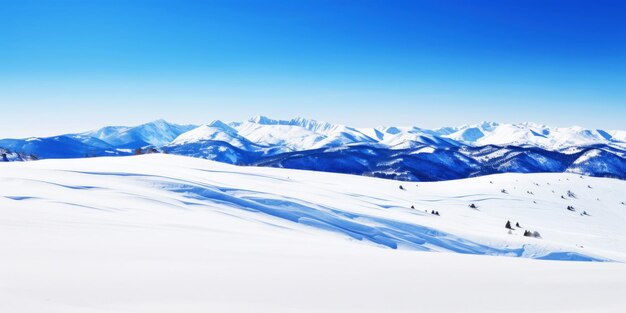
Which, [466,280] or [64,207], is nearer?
[466,280]

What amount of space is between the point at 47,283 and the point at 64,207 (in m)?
5.83

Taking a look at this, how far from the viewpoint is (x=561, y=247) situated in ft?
43.7

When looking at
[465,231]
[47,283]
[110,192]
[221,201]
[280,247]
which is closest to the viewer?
[47,283]

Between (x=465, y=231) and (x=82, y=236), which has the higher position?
(x=82, y=236)

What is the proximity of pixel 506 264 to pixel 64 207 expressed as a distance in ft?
30.1

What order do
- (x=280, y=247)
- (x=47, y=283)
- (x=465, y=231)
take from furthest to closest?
1. (x=465, y=231)
2. (x=280, y=247)
3. (x=47, y=283)

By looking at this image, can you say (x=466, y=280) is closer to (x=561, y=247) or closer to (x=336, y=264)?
(x=336, y=264)

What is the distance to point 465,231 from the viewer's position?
15023mm

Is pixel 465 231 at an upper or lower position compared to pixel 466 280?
lower

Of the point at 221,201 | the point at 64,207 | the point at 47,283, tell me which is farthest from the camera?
the point at 221,201

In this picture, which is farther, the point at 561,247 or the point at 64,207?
the point at 561,247

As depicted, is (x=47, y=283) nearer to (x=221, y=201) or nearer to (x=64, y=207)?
(x=64, y=207)

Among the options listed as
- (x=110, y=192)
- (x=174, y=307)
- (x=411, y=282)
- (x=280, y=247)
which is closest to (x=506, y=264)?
(x=411, y=282)

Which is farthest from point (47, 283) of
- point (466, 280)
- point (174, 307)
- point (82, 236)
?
point (466, 280)
